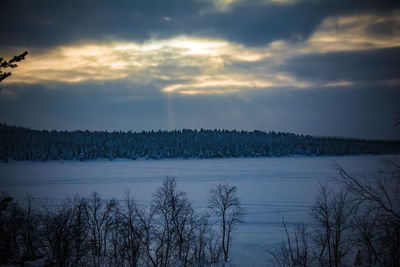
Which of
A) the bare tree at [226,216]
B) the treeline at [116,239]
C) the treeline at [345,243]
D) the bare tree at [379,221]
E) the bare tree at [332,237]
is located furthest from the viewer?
the bare tree at [226,216]

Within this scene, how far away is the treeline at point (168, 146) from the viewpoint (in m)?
122

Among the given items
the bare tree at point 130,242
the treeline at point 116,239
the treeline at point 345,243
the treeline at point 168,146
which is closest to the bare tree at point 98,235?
the treeline at point 116,239

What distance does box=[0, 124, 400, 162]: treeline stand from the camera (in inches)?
4818

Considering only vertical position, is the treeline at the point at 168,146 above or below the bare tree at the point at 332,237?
above

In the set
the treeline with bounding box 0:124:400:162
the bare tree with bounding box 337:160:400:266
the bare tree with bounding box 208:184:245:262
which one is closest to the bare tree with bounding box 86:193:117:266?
the bare tree with bounding box 208:184:245:262

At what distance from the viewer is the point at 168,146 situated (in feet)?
461

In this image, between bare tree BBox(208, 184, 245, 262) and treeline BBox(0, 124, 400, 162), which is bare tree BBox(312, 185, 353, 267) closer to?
bare tree BBox(208, 184, 245, 262)

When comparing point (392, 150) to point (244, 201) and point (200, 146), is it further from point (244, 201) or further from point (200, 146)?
point (244, 201)

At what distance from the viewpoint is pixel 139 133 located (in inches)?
7116

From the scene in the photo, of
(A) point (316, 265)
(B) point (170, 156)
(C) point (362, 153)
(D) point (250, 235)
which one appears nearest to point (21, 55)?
(A) point (316, 265)

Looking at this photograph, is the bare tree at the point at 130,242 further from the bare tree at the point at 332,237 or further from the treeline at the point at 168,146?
the treeline at the point at 168,146

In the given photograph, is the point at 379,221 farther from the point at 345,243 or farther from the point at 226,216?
the point at 226,216

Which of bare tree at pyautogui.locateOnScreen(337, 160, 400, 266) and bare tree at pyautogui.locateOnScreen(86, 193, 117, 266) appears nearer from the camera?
bare tree at pyautogui.locateOnScreen(337, 160, 400, 266)

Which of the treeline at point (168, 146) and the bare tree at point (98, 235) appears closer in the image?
the bare tree at point (98, 235)
